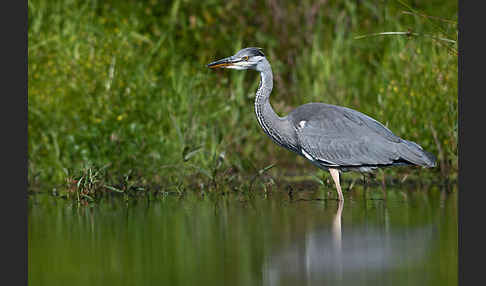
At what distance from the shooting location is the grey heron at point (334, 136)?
8383 millimetres

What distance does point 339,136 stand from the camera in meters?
8.59

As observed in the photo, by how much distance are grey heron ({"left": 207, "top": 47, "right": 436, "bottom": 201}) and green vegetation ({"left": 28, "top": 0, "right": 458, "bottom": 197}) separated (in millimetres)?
888

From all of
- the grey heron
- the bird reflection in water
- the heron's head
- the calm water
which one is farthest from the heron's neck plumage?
the bird reflection in water

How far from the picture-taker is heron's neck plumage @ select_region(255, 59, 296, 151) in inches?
346

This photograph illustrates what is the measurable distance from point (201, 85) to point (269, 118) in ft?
11.3

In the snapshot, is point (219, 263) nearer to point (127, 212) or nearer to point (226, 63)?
point (127, 212)

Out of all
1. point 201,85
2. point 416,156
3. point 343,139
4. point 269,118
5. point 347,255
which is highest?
point 201,85

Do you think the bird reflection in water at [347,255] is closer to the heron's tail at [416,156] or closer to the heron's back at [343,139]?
the heron's tail at [416,156]

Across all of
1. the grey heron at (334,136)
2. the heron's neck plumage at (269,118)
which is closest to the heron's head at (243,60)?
the grey heron at (334,136)

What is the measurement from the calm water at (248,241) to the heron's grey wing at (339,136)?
484 millimetres

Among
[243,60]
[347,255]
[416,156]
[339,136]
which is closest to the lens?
[347,255]

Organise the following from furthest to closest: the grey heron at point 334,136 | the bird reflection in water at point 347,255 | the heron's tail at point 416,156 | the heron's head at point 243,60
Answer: the heron's head at point 243,60
the grey heron at point 334,136
the heron's tail at point 416,156
the bird reflection in water at point 347,255

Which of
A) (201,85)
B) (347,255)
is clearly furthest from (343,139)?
(201,85)

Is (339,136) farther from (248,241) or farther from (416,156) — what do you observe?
(248,241)
